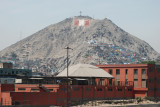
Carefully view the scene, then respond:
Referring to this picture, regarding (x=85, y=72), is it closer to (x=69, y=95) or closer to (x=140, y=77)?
(x=69, y=95)

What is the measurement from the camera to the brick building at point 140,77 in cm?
13188

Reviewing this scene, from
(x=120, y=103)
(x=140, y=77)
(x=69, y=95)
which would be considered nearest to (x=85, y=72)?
(x=120, y=103)

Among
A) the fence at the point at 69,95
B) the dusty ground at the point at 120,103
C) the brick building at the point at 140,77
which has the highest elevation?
the brick building at the point at 140,77

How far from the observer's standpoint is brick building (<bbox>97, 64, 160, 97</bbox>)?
132m

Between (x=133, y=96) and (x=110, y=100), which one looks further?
(x=133, y=96)

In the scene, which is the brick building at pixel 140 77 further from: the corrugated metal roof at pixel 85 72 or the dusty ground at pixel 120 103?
the corrugated metal roof at pixel 85 72

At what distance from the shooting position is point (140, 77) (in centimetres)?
13225

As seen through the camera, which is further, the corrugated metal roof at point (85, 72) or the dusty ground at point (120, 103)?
the corrugated metal roof at point (85, 72)

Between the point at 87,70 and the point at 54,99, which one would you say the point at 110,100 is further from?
the point at 54,99

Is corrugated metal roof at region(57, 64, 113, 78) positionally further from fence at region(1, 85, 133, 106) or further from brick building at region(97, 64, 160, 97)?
brick building at region(97, 64, 160, 97)

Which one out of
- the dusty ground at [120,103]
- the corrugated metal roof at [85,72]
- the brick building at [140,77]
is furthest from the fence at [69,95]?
the corrugated metal roof at [85,72]

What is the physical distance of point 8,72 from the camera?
426ft

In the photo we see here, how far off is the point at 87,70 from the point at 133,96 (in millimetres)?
19450

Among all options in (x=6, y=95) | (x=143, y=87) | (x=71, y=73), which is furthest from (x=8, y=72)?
(x=143, y=87)
